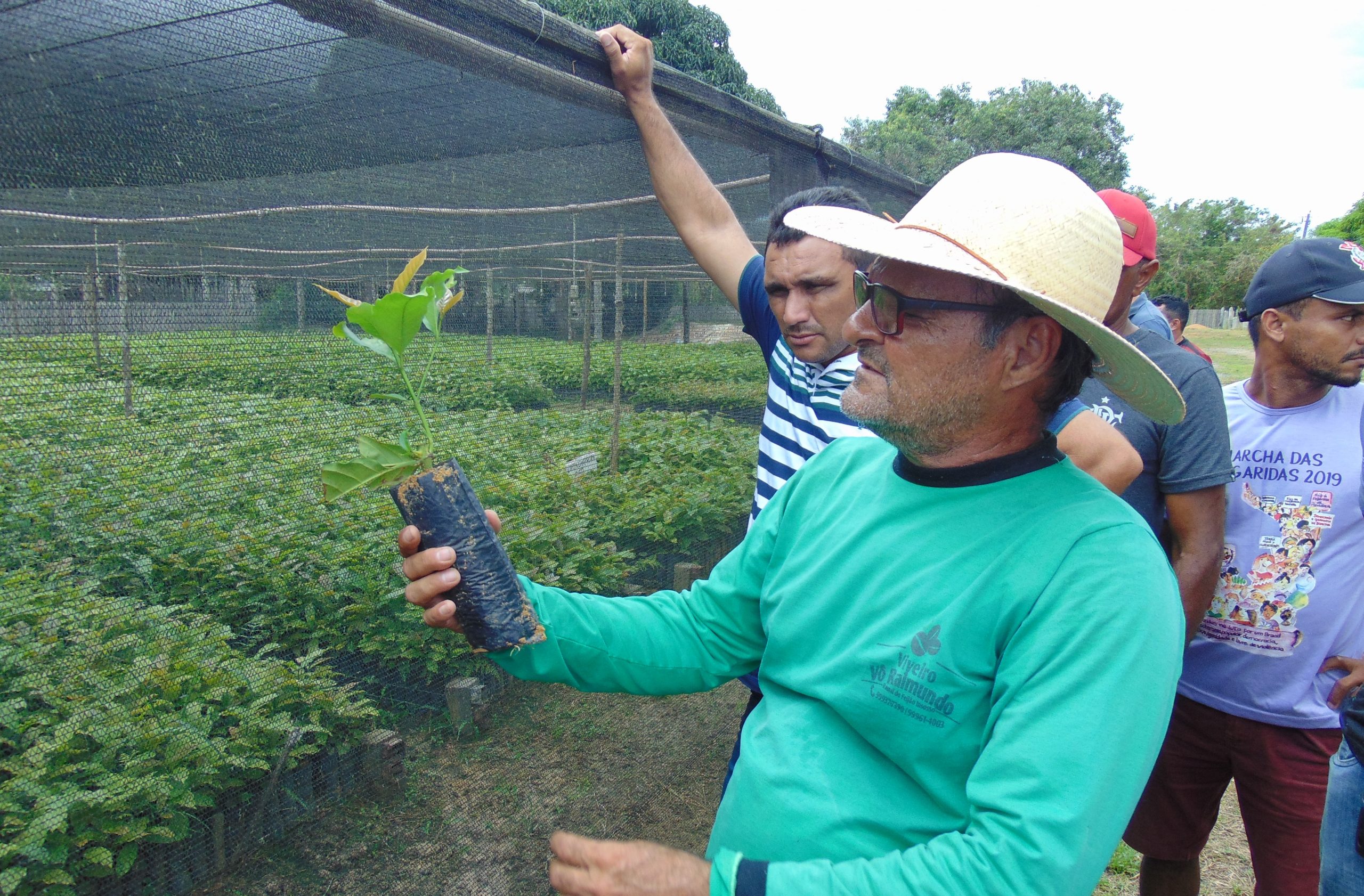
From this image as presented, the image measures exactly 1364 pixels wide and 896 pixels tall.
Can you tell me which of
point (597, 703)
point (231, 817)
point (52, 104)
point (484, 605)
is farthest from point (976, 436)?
point (597, 703)

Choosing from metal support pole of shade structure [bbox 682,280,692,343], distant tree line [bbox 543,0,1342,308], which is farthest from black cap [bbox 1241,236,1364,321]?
distant tree line [bbox 543,0,1342,308]

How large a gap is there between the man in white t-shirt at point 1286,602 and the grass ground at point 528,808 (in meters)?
0.84

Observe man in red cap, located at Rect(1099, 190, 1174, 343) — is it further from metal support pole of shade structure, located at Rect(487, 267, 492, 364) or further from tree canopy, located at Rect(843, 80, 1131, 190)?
tree canopy, located at Rect(843, 80, 1131, 190)

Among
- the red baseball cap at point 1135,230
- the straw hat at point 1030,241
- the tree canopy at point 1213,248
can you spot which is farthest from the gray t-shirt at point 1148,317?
the tree canopy at point 1213,248

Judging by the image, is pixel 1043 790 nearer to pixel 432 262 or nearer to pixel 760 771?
pixel 760 771

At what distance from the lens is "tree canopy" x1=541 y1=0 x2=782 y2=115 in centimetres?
1877

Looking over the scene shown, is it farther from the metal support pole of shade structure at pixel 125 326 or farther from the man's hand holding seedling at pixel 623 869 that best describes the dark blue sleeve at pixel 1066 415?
the metal support pole of shade structure at pixel 125 326

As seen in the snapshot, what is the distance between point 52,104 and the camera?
1.56 m

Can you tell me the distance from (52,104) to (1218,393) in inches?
96.6

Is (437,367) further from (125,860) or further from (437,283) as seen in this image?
(437,283)

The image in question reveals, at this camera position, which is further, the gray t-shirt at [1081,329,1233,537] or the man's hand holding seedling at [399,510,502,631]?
the gray t-shirt at [1081,329,1233,537]

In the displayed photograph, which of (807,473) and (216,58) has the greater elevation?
(216,58)

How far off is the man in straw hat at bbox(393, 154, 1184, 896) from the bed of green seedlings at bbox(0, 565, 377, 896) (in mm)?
1278

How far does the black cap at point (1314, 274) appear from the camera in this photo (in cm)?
201
